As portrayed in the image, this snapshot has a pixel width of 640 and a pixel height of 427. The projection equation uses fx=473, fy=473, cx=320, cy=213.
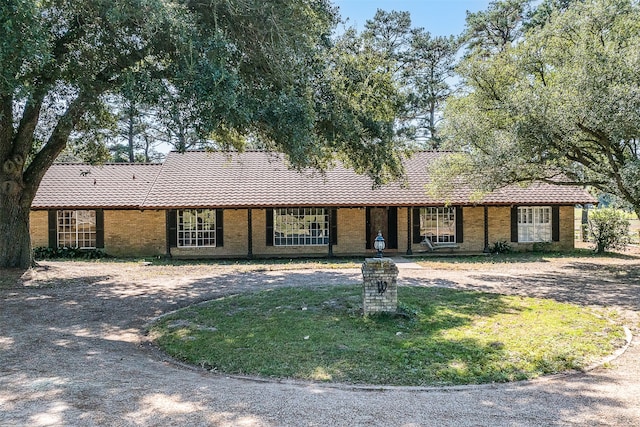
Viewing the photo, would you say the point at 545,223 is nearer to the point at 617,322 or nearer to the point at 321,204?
the point at 321,204

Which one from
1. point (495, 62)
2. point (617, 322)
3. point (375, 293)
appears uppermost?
point (495, 62)

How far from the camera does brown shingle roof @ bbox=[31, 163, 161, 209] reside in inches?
807

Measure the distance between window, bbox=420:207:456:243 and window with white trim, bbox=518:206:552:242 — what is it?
3.14 m

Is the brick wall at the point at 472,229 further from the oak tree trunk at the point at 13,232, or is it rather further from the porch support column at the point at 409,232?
the oak tree trunk at the point at 13,232

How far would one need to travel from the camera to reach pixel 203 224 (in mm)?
20406

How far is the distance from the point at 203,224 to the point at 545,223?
50.0 feet

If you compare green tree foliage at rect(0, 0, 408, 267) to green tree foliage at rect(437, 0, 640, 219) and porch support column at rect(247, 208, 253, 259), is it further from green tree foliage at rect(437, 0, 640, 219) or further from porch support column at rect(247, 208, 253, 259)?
porch support column at rect(247, 208, 253, 259)

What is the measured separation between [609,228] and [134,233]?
2110 cm

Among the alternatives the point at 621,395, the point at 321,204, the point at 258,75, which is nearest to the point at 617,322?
the point at 621,395

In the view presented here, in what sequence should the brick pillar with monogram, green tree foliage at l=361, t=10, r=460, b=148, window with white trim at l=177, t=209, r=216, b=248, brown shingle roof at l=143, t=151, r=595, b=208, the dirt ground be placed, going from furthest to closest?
1. green tree foliage at l=361, t=10, r=460, b=148
2. window with white trim at l=177, t=209, r=216, b=248
3. brown shingle roof at l=143, t=151, r=595, b=208
4. the brick pillar with monogram
5. the dirt ground

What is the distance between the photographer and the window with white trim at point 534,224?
69.5 feet

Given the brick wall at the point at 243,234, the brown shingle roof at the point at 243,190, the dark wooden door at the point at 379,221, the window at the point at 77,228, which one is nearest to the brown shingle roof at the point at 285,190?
the brown shingle roof at the point at 243,190

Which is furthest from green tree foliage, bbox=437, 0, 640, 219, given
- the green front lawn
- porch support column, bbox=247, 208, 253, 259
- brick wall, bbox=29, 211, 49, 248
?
brick wall, bbox=29, 211, 49, 248

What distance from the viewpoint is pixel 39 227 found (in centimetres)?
2058
